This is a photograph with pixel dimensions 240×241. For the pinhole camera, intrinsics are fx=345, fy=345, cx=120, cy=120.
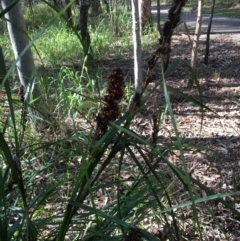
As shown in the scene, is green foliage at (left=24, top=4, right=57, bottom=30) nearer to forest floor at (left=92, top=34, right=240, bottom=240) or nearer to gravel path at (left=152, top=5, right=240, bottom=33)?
gravel path at (left=152, top=5, right=240, bottom=33)

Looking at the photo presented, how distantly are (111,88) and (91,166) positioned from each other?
→ 256mm

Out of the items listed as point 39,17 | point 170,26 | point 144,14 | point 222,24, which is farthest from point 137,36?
point 39,17

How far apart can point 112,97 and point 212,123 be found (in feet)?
10.3

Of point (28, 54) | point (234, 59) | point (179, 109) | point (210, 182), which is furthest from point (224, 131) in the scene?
point (234, 59)

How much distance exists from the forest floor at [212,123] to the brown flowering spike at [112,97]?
0.40 feet

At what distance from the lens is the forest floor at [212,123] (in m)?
2.39

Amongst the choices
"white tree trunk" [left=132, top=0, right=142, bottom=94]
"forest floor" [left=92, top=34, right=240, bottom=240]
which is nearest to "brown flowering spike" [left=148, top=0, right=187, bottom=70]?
"forest floor" [left=92, top=34, right=240, bottom=240]

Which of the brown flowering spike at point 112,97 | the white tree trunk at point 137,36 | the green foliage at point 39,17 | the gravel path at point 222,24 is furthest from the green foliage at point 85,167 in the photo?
the green foliage at point 39,17

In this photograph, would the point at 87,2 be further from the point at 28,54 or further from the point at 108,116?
the point at 108,116

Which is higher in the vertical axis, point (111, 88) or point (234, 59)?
point (111, 88)

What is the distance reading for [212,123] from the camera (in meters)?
3.85

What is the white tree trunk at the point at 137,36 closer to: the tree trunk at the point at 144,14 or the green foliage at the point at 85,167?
the green foliage at the point at 85,167

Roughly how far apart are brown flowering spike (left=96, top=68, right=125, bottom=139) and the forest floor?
4.7 inches

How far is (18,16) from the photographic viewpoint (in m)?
3.04
